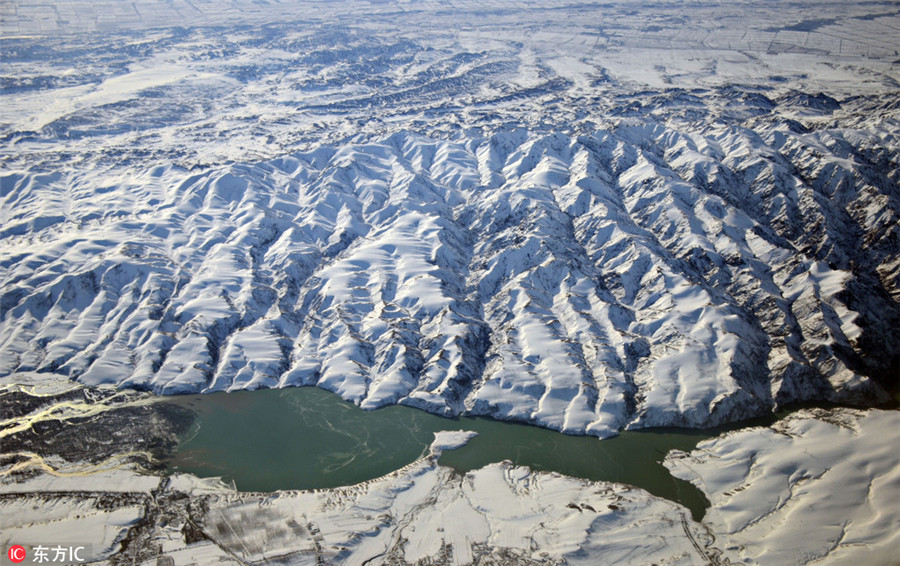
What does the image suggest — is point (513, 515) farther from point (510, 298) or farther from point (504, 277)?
point (504, 277)

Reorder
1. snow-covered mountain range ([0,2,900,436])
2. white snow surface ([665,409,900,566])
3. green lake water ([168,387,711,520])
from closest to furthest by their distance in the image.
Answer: white snow surface ([665,409,900,566]) < green lake water ([168,387,711,520]) < snow-covered mountain range ([0,2,900,436])

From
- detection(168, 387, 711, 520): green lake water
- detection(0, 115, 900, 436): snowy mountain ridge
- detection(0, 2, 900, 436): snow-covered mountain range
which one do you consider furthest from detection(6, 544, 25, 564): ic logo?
detection(0, 2, 900, 436): snow-covered mountain range

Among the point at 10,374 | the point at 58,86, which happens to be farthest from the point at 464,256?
the point at 58,86

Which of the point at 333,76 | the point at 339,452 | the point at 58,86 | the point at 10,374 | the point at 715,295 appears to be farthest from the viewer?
the point at 333,76

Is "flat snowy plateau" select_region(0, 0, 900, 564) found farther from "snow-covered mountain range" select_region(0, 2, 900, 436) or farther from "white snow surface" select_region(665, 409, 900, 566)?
"snow-covered mountain range" select_region(0, 2, 900, 436)

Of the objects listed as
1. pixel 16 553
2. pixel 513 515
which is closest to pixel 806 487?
pixel 513 515

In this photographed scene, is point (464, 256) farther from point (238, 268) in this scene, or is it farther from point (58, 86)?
point (58, 86)
